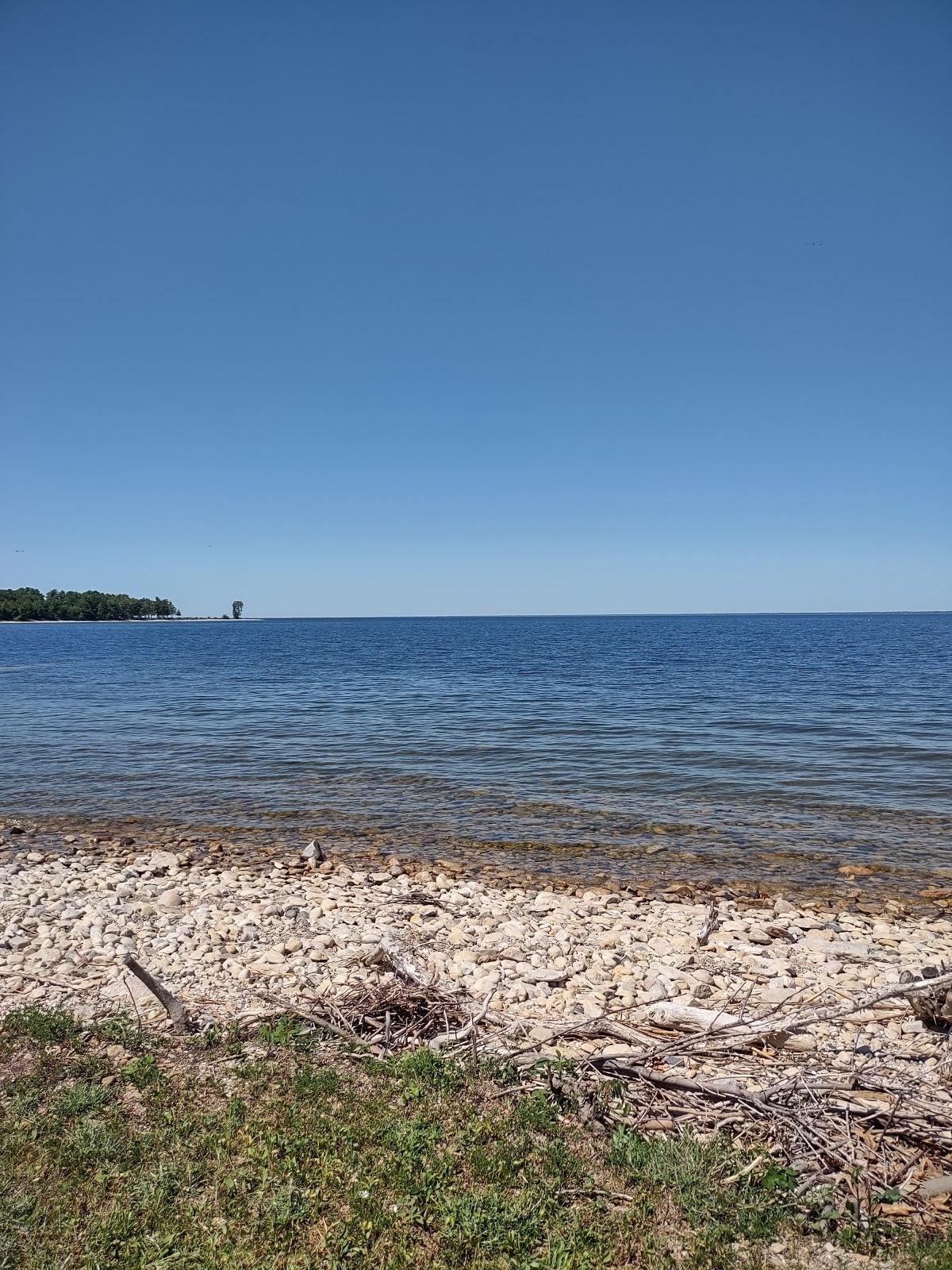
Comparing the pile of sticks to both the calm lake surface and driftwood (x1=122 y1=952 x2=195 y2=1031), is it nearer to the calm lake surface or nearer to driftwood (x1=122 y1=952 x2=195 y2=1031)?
driftwood (x1=122 y1=952 x2=195 y2=1031)

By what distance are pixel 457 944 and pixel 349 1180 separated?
4290 mm

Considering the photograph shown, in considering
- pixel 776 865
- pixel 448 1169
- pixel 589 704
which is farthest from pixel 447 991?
pixel 589 704

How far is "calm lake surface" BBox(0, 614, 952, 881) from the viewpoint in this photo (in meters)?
13.7

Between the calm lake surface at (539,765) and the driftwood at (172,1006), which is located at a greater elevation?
the driftwood at (172,1006)

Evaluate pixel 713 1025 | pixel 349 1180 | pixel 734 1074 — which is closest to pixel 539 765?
pixel 713 1025

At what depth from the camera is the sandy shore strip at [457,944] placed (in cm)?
699

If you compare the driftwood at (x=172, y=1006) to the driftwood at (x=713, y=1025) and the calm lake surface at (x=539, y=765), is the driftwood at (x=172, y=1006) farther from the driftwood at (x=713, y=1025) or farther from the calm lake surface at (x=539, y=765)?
the calm lake surface at (x=539, y=765)

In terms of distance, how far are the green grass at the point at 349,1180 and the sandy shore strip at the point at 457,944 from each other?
1258 mm

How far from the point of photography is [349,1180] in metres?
4.49

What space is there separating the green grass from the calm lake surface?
23.9ft

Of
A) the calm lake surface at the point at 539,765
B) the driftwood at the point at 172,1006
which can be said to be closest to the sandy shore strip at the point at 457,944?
the driftwood at the point at 172,1006

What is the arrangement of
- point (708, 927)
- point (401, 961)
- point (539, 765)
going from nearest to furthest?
point (401, 961)
point (708, 927)
point (539, 765)

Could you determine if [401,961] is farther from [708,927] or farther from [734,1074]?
[708,927]

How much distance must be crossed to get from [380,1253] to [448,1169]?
701 millimetres
